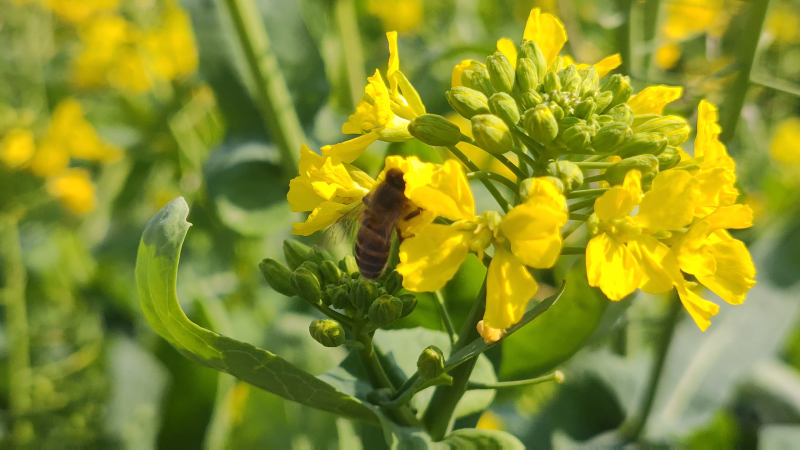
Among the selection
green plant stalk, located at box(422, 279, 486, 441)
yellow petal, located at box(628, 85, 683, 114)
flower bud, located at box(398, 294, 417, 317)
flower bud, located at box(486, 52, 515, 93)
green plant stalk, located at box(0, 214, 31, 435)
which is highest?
flower bud, located at box(486, 52, 515, 93)

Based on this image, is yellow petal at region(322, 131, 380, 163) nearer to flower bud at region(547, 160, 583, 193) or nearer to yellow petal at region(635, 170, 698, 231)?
flower bud at region(547, 160, 583, 193)

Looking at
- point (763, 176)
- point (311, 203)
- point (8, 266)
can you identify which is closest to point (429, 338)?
point (311, 203)

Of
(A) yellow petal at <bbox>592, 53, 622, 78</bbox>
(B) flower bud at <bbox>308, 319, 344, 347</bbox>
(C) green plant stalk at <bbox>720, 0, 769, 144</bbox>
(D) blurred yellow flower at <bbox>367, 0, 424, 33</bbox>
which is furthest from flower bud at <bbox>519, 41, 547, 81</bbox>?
(D) blurred yellow flower at <bbox>367, 0, 424, 33</bbox>

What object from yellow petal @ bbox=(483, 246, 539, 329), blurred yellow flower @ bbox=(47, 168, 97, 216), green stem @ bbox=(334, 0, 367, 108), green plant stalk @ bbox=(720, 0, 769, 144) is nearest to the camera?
yellow petal @ bbox=(483, 246, 539, 329)

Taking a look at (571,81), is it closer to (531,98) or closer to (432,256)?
(531,98)

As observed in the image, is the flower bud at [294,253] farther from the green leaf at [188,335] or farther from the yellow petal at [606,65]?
the yellow petal at [606,65]

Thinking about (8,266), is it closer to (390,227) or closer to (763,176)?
(390,227)
